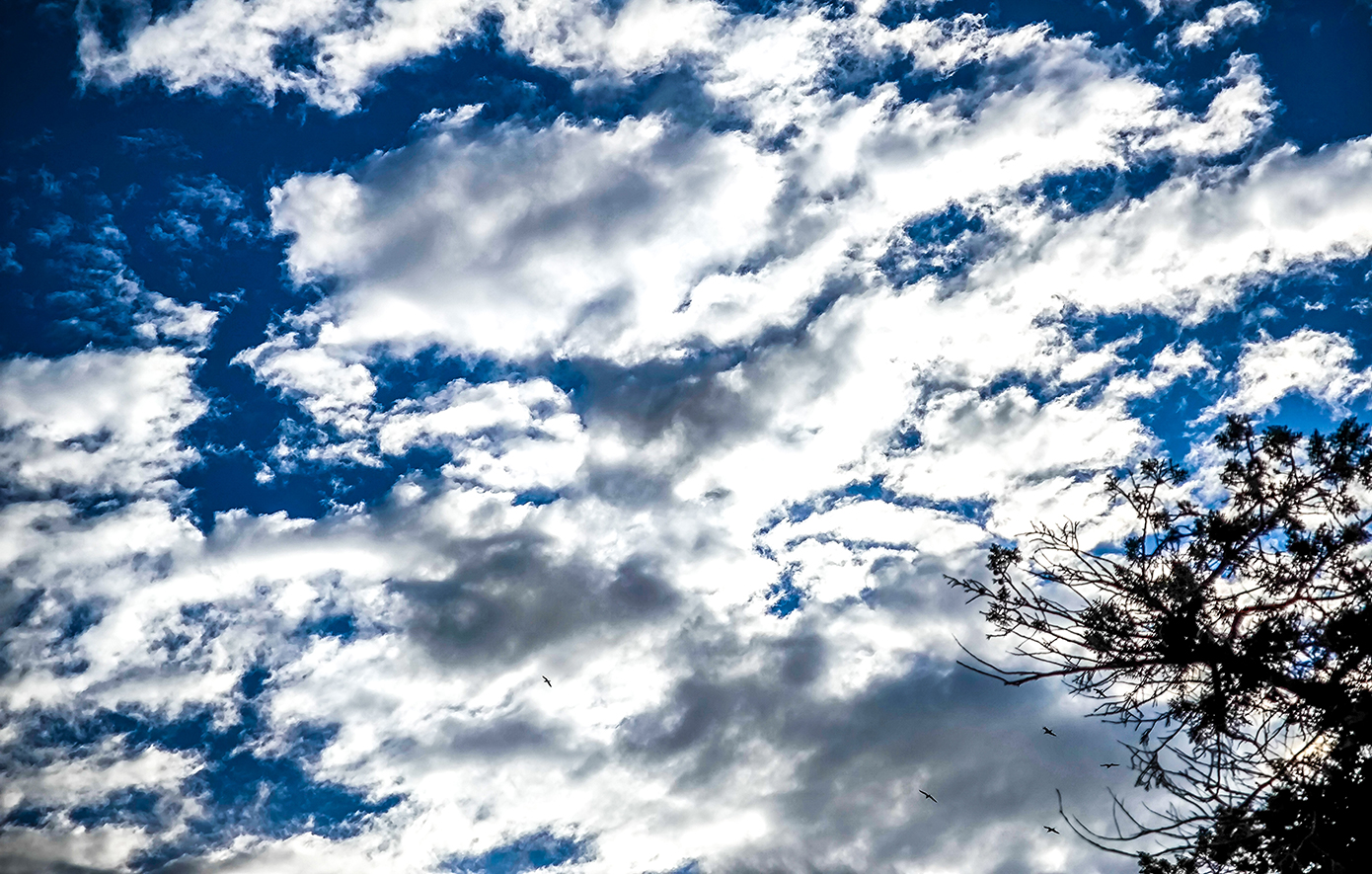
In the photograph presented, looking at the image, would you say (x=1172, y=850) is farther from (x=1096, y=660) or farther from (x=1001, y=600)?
(x=1001, y=600)

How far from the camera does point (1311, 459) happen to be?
23.0 ft

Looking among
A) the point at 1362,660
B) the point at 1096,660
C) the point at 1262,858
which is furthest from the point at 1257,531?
the point at 1262,858

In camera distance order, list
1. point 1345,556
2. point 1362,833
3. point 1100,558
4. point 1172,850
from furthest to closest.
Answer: point 1100,558 < point 1345,556 < point 1362,833 < point 1172,850

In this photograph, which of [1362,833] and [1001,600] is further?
[1001,600]

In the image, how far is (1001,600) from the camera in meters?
7.48

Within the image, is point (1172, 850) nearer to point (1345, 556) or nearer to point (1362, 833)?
point (1362, 833)

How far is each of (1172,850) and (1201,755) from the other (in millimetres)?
1830

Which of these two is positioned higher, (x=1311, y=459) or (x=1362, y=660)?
(x=1311, y=459)

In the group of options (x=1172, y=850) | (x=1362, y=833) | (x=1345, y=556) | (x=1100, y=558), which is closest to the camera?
(x=1172, y=850)

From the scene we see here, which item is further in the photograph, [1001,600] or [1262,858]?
[1001,600]

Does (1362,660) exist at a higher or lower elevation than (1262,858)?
higher

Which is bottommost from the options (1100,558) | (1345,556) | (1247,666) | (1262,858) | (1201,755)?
(1262,858)

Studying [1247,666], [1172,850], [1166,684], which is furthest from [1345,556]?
[1172,850]

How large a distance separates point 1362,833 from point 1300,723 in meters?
0.86
